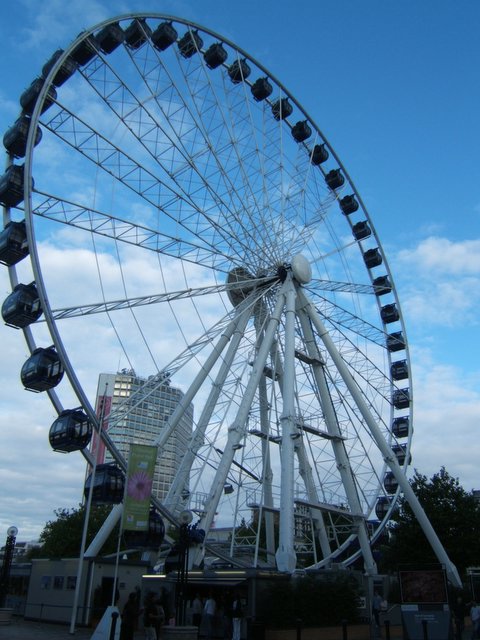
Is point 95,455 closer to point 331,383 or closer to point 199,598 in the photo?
point 199,598

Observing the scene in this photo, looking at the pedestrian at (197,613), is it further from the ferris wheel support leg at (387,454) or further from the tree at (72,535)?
the tree at (72,535)

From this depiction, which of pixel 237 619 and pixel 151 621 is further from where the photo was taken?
pixel 237 619

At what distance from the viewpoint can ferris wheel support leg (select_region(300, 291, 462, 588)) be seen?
2967 cm

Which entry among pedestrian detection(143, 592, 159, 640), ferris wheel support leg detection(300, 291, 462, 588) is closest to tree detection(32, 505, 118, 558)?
ferris wheel support leg detection(300, 291, 462, 588)

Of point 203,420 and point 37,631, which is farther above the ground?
point 203,420

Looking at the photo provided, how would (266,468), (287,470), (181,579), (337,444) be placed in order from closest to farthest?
(181,579) → (287,470) → (266,468) → (337,444)

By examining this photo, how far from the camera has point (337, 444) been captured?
101ft

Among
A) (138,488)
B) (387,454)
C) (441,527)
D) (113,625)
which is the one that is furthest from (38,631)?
(441,527)

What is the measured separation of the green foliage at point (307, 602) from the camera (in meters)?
20.0

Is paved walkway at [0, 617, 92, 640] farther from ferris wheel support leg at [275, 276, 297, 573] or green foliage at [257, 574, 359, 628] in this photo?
ferris wheel support leg at [275, 276, 297, 573]

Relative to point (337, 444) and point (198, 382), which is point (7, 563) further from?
point (337, 444)

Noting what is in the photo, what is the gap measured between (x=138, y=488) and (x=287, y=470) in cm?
608

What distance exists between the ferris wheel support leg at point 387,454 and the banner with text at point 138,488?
12252mm

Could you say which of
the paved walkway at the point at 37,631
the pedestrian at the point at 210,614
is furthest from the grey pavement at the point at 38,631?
the pedestrian at the point at 210,614
